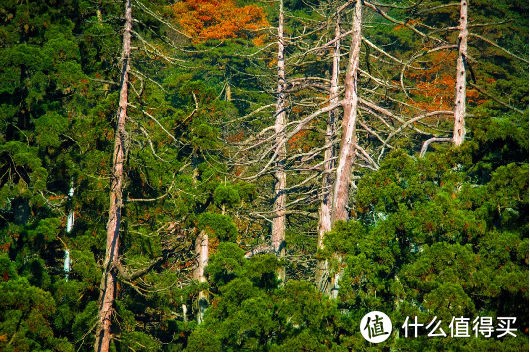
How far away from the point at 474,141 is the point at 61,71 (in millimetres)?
11621

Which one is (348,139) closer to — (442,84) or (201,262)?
(201,262)

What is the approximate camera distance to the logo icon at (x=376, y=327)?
9727 millimetres

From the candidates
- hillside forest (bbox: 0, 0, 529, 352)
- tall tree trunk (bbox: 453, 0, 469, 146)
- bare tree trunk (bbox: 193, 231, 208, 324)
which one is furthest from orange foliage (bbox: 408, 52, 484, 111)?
tall tree trunk (bbox: 453, 0, 469, 146)

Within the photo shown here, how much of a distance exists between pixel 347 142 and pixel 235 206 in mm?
5665

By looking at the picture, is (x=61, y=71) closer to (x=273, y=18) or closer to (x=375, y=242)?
(x=375, y=242)

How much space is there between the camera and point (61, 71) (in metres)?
16.9

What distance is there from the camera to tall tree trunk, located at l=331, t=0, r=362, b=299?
11.6 m

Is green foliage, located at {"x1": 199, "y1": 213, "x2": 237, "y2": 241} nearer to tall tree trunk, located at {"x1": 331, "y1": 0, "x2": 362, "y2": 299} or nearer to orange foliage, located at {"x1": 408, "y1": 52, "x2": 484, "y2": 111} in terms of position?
tall tree trunk, located at {"x1": 331, "y1": 0, "x2": 362, "y2": 299}

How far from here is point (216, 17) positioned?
37.9m

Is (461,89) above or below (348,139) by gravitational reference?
above

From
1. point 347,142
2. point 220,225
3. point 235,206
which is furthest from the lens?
point 235,206

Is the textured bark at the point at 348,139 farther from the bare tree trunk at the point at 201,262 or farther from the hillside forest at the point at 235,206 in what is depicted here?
the bare tree trunk at the point at 201,262

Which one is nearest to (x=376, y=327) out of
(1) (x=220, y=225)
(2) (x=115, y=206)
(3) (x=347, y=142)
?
(3) (x=347, y=142)

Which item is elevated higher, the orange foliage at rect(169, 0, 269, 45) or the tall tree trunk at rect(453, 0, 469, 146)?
the orange foliage at rect(169, 0, 269, 45)
